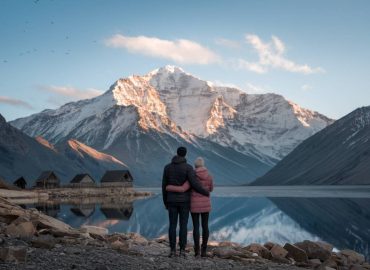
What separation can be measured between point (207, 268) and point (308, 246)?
9849 millimetres

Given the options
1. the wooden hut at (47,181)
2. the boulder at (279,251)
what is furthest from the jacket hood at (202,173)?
the wooden hut at (47,181)

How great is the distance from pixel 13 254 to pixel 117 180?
11700 cm

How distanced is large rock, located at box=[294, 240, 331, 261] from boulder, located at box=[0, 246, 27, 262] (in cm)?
1374

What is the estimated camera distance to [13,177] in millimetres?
178125

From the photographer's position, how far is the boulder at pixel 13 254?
1249cm

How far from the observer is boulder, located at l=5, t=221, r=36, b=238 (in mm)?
15945

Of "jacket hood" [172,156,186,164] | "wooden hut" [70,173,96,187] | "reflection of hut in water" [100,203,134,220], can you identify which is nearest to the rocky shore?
"jacket hood" [172,156,186,164]

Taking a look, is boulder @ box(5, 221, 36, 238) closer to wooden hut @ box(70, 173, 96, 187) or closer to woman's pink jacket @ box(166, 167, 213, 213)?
woman's pink jacket @ box(166, 167, 213, 213)

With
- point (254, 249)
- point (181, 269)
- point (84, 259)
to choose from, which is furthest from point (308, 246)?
point (84, 259)

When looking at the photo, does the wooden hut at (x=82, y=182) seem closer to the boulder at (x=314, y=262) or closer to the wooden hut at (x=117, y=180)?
the wooden hut at (x=117, y=180)

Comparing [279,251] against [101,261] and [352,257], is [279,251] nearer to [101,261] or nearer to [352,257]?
[352,257]

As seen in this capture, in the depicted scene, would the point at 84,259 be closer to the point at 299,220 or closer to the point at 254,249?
the point at 254,249

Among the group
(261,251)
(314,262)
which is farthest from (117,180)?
(314,262)

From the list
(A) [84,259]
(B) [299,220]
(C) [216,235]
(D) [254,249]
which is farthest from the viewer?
(B) [299,220]
